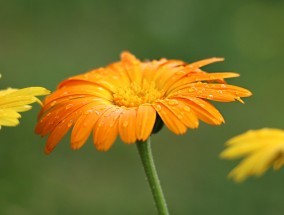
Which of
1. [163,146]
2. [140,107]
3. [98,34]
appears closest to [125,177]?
[163,146]

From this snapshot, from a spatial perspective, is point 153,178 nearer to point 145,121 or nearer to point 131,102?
point 145,121

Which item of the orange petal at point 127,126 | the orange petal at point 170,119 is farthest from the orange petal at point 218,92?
the orange petal at point 127,126

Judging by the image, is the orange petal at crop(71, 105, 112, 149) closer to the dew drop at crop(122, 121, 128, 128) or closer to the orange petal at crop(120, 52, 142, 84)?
the dew drop at crop(122, 121, 128, 128)

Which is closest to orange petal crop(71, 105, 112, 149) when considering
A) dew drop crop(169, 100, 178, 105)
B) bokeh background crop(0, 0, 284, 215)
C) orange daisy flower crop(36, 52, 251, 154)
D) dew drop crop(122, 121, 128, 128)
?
orange daisy flower crop(36, 52, 251, 154)

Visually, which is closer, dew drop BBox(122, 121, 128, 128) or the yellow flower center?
dew drop BBox(122, 121, 128, 128)

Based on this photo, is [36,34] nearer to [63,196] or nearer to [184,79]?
[63,196]

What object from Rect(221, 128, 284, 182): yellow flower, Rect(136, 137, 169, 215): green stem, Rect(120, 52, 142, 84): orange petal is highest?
Rect(120, 52, 142, 84): orange petal
